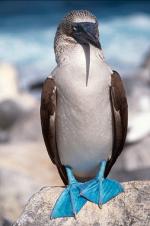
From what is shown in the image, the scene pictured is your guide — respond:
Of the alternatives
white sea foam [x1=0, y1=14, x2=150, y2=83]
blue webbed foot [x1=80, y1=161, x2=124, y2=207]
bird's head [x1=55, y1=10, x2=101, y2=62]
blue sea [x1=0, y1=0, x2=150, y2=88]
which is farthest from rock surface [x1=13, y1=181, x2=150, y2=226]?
white sea foam [x1=0, y1=14, x2=150, y2=83]

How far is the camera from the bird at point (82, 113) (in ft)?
22.1

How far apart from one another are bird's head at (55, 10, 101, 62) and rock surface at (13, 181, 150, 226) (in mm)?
1289

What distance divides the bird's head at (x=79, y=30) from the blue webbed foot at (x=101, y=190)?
4.04 ft

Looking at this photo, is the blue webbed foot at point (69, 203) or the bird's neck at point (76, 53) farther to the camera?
the blue webbed foot at point (69, 203)

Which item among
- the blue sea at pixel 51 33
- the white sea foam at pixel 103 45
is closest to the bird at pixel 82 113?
the blue sea at pixel 51 33

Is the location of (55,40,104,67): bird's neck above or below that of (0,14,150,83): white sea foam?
above

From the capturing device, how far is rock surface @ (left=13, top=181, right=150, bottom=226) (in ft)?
22.0

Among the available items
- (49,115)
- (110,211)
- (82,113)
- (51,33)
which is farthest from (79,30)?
(51,33)

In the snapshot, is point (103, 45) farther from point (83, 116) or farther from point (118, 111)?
point (83, 116)

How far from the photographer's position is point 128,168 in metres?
12.3

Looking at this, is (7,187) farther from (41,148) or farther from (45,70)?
(45,70)

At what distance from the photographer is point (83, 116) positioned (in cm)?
689

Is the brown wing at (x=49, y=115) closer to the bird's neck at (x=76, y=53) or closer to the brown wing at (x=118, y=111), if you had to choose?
the bird's neck at (x=76, y=53)

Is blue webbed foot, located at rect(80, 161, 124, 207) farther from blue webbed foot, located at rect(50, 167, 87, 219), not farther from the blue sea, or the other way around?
the blue sea
